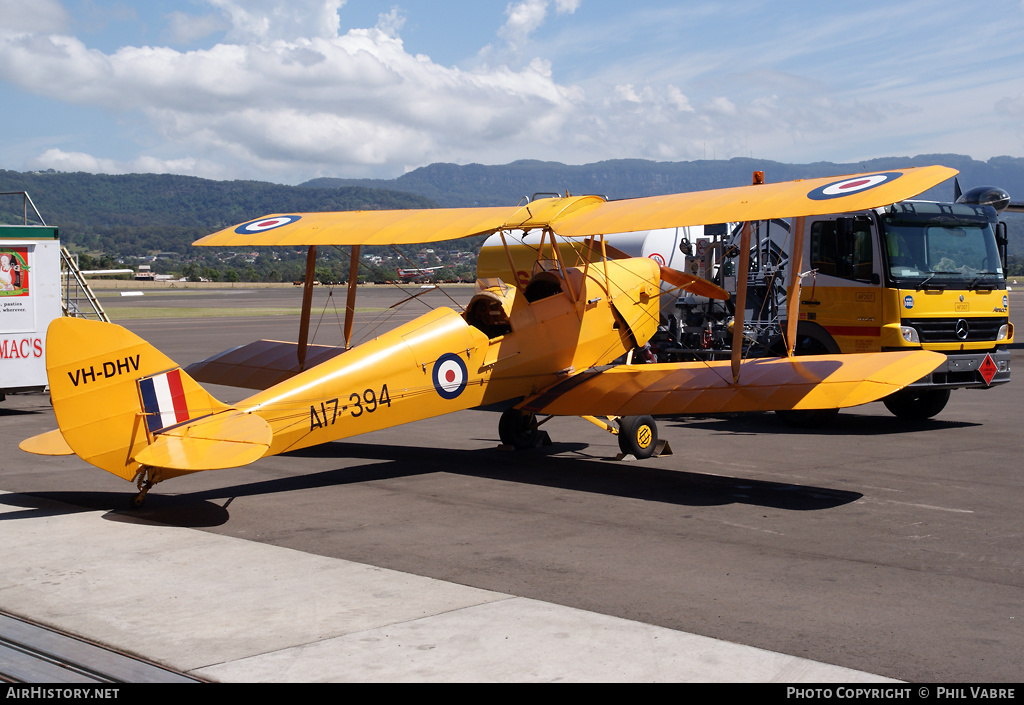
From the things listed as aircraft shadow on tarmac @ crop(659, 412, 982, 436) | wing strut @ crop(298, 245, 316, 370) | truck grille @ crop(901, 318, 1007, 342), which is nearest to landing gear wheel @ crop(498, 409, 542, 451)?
wing strut @ crop(298, 245, 316, 370)

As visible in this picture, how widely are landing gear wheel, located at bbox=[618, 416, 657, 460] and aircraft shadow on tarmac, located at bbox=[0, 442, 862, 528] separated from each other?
174 millimetres

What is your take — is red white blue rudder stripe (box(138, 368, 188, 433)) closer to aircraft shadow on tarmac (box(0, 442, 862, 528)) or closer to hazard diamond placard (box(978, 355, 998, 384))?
aircraft shadow on tarmac (box(0, 442, 862, 528))

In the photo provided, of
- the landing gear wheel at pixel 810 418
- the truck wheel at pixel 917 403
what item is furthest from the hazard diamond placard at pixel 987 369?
the landing gear wheel at pixel 810 418

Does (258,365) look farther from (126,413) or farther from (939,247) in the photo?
(939,247)

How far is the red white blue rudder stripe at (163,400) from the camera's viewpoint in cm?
750

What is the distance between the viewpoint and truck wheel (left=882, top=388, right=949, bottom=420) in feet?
45.7

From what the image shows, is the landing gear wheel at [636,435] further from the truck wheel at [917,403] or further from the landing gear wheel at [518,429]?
the truck wheel at [917,403]

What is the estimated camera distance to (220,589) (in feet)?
19.2

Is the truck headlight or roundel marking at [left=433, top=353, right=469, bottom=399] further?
the truck headlight

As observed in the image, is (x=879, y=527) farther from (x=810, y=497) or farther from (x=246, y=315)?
(x=246, y=315)

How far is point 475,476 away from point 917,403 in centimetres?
778

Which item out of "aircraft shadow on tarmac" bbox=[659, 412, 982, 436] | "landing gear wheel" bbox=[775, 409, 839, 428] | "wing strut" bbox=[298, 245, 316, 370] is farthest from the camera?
"landing gear wheel" bbox=[775, 409, 839, 428]

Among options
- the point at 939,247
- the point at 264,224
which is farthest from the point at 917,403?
the point at 264,224

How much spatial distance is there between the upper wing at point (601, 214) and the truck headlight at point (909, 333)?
13.2ft
